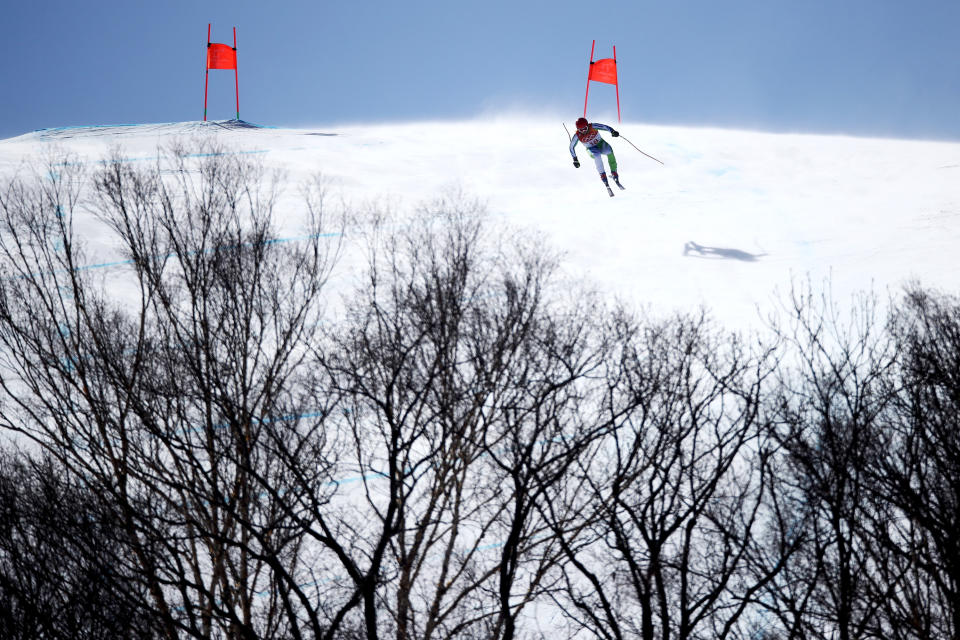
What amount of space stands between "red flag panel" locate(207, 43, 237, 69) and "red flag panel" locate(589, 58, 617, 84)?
1344 centimetres

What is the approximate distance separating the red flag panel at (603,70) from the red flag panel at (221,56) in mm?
13440

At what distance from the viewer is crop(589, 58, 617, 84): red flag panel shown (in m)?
16.0

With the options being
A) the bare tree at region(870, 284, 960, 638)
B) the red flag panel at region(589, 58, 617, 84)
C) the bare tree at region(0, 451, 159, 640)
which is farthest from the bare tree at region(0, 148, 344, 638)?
the bare tree at region(870, 284, 960, 638)

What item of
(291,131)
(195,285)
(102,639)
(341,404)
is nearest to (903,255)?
(341,404)

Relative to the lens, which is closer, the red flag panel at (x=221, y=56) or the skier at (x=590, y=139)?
the skier at (x=590, y=139)

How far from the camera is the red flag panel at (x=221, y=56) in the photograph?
23281 mm

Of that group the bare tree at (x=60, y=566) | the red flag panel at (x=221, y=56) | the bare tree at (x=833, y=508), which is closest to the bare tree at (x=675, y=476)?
the bare tree at (x=833, y=508)

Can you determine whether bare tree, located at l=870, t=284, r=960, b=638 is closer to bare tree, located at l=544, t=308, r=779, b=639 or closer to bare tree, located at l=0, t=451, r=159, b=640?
bare tree, located at l=544, t=308, r=779, b=639

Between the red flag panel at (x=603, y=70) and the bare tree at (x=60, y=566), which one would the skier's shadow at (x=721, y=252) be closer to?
the red flag panel at (x=603, y=70)

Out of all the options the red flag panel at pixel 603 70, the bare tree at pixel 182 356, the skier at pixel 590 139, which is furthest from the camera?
the red flag panel at pixel 603 70

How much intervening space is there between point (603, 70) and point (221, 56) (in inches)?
551

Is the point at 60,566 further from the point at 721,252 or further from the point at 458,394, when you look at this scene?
the point at 721,252

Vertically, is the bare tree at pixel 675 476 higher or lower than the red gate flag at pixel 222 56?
lower

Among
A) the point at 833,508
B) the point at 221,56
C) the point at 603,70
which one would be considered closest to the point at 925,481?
the point at 833,508
